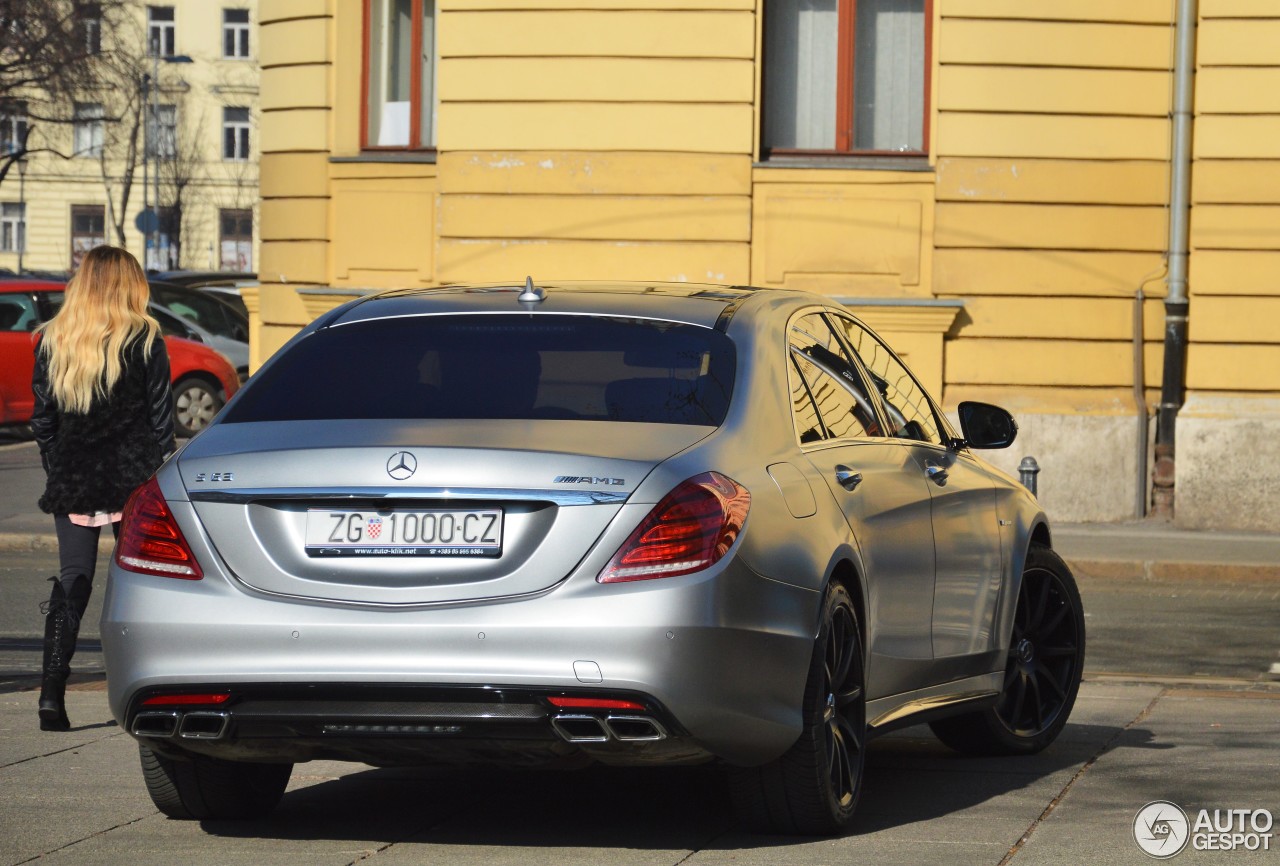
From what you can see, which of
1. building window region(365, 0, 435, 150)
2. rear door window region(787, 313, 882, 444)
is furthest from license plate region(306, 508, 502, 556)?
building window region(365, 0, 435, 150)

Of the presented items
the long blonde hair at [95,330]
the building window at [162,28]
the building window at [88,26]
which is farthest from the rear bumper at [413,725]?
the building window at [162,28]

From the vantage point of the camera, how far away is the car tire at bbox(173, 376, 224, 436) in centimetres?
2333

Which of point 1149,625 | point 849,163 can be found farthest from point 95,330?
point 849,163

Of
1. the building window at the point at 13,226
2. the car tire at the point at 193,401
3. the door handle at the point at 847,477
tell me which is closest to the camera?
the door handle at the point at 847,477

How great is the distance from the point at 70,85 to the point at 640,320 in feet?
107

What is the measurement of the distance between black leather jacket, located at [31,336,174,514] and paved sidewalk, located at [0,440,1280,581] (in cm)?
793

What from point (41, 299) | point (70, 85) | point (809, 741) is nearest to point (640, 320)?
point (809, 741)

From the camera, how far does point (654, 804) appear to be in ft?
20.1

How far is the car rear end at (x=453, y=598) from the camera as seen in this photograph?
494 centimetres

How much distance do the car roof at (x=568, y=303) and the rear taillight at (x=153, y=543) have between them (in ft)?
2.82

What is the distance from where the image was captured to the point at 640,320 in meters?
5.85

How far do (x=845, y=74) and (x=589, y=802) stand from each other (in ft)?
42.2

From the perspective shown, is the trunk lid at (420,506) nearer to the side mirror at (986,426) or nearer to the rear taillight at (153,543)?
the rear taillight at (153,543)

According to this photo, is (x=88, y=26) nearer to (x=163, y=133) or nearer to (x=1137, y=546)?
(x=1137, y=546)
